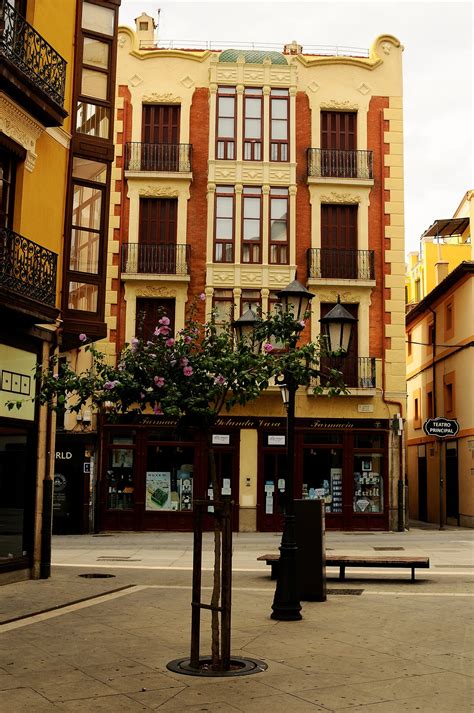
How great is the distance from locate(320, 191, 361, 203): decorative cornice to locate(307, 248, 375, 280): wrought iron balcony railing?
1745 millimetres

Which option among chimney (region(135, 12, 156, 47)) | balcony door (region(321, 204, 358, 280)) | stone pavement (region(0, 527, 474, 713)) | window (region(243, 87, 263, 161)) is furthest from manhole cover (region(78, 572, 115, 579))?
chimney (region(135, 12, 156, 47))

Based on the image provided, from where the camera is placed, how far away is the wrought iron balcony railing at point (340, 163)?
1151 inches

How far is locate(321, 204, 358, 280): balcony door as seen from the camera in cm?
2886

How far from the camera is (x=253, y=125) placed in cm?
2950

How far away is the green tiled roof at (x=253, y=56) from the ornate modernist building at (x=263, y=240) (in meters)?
0.07

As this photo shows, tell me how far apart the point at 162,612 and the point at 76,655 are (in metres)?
2.87

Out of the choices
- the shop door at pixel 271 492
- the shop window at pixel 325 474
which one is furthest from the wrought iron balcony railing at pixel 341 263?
the shop door at pixel 271 492

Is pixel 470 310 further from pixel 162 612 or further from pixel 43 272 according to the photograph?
pixel 162 612

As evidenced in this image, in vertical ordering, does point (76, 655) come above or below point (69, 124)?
below

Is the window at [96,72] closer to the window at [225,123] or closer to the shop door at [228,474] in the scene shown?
the window at [225,123]

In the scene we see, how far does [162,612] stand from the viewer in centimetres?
1115

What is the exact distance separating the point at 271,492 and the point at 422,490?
12113 millimetres

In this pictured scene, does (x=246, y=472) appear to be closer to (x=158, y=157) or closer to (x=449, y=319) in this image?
(x=158, y=157)

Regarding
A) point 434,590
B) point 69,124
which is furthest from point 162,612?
point 69,124
